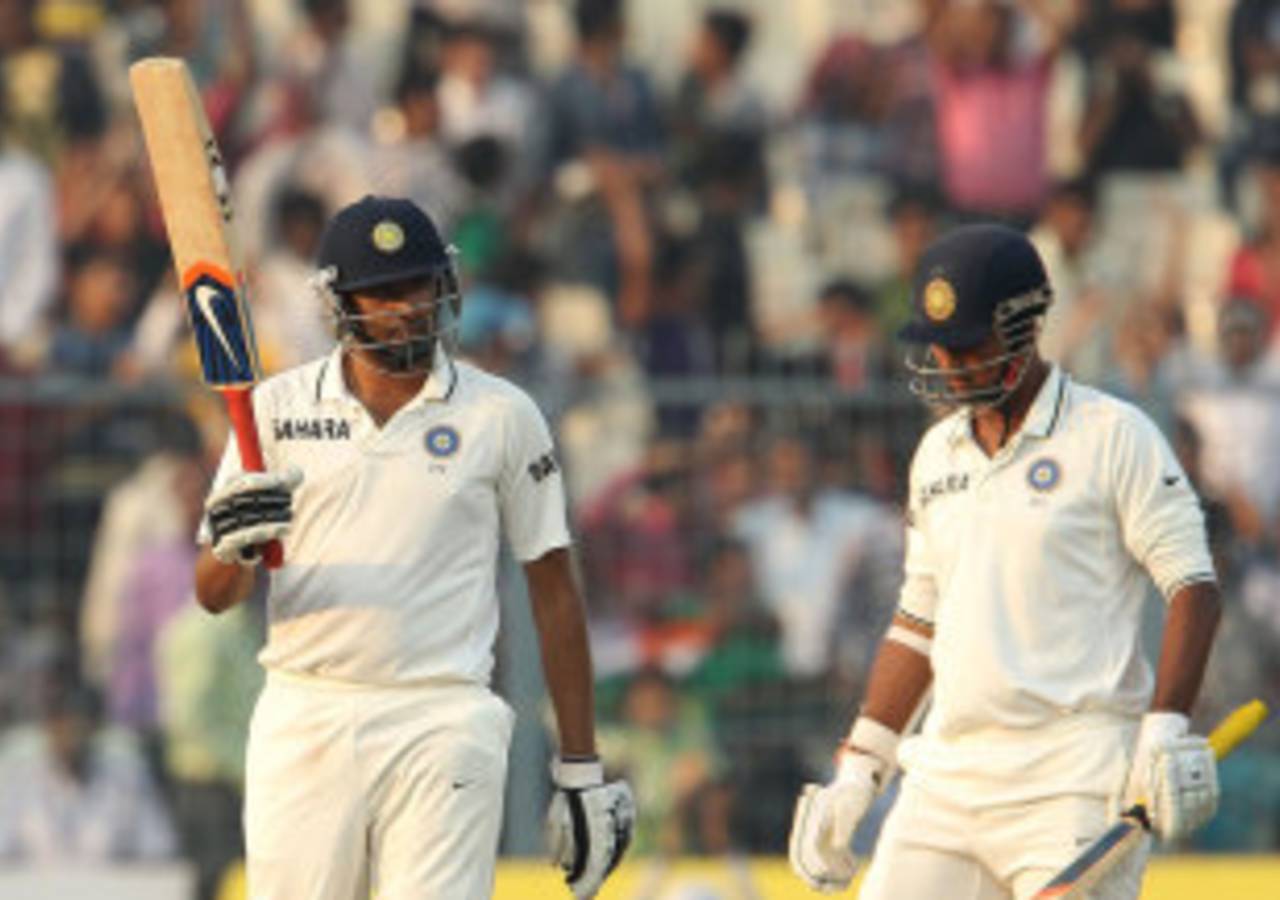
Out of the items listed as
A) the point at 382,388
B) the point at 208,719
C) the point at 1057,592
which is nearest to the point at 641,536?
the point at 208,719

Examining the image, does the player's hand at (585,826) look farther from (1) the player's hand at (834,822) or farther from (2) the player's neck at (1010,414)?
(2) the player's neck at (1010,414)

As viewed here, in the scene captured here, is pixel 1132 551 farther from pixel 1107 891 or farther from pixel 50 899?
pixel 50 899

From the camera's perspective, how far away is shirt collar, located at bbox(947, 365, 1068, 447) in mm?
7621

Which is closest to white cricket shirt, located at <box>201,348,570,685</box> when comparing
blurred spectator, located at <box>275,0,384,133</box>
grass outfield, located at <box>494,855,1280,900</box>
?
grass outfield, located at <box>494,855,1280,900</box>

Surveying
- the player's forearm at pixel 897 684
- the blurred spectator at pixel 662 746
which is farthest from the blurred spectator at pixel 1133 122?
the player's forearm at pixel 897 684

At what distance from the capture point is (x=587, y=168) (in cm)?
1432

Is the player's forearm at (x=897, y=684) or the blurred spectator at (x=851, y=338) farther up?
the blurred spectator at (x=851, y=338)

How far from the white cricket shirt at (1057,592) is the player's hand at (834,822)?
31 centimetres

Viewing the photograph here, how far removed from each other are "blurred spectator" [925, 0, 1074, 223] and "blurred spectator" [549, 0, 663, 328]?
1.23 meters

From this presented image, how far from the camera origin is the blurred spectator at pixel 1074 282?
1304 centimetres

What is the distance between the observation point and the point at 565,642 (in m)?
7.69

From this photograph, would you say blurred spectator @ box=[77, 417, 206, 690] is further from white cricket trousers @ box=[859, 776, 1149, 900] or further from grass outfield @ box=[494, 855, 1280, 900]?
white cricket trousers @ box=[859, 776, 1149, 900]

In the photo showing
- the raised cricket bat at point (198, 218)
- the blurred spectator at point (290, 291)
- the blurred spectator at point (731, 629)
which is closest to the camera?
the raised cricket bat at point (198, 218)

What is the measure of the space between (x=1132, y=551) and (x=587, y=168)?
706 cm
